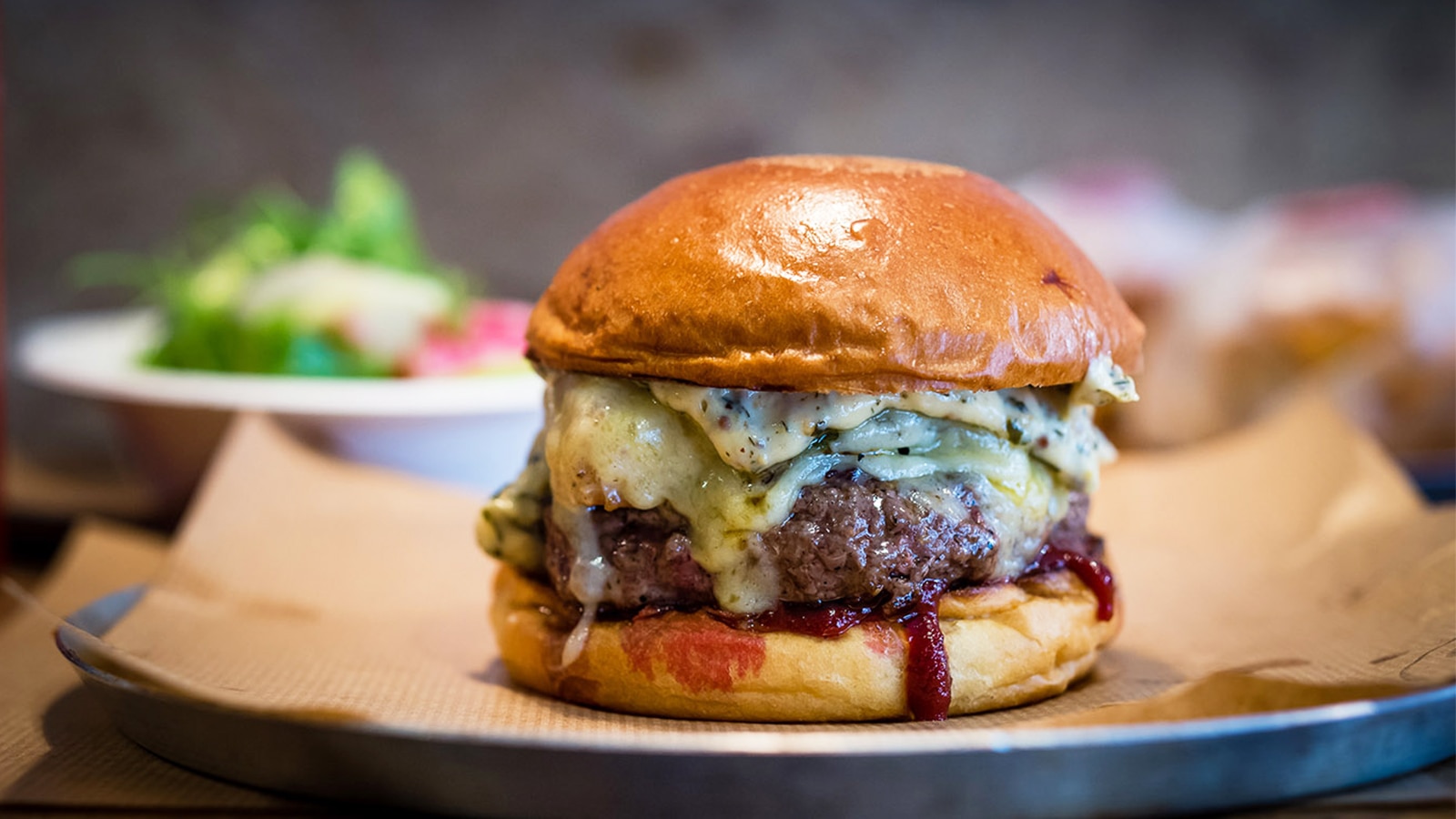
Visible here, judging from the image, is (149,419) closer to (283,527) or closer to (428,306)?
(283,527)

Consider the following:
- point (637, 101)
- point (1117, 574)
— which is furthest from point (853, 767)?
point (637, 101)

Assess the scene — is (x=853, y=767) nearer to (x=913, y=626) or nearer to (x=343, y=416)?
(x=913, y=626)

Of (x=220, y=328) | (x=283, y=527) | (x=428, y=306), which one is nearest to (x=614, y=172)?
(x=428, y=306)

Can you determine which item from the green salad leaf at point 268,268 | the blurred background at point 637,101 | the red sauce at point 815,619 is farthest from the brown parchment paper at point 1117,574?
the blurred background at point 637,101

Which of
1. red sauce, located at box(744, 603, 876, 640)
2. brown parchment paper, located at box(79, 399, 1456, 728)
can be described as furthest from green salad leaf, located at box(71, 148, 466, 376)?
red sauce, located at box(744, 603, 876, 640)

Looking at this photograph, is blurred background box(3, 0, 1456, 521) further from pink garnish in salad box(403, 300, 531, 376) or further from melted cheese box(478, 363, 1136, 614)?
melted cheese box(478, 363, 1136, 614)

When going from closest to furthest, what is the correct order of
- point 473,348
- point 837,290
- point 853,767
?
Result: point 853,767, point 837,290, point 473,348
